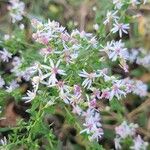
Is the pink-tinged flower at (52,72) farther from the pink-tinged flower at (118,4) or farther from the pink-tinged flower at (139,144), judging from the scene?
the pink-tinged flower at (139,144)

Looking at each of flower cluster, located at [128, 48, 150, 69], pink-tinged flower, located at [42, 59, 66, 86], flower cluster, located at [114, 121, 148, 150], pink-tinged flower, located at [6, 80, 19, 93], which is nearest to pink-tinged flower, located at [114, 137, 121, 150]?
flower cluster, located at [114, 121, 148, 150]

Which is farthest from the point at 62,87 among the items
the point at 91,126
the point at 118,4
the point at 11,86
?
the point at 118,4

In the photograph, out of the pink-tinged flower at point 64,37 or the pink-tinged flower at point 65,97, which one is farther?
the pink-tinged flower at point 64,37

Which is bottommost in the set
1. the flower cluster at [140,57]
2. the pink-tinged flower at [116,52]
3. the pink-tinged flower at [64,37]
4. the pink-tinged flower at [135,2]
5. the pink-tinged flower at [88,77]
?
the pink-tinged flower at [88,77]

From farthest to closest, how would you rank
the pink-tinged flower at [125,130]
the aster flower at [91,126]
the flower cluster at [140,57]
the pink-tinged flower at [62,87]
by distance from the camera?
the flower cluster at [140,57]
the pink-tinged flower at [125,130]
the aster flower at [91,126]
the pink-tinged flower at [62,87]

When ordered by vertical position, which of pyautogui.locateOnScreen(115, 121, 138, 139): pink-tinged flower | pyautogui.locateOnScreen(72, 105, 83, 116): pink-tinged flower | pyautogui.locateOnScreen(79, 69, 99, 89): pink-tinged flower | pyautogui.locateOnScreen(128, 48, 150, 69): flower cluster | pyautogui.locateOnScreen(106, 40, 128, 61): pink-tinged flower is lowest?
pyautogui.locateOnScreen(115, 121, 138, 139): pink-tinged flower

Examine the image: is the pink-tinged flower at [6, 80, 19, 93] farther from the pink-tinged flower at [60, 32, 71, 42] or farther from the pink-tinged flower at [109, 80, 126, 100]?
the pink-tinged flower at [109, 80, 126, 100]

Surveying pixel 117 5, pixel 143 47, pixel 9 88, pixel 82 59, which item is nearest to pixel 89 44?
pixel 82 59

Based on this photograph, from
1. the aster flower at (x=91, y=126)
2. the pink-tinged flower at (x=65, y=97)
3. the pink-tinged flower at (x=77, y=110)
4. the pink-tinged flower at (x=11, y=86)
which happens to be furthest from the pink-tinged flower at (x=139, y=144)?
the pink-tinged flower at (x=65, y=97)
